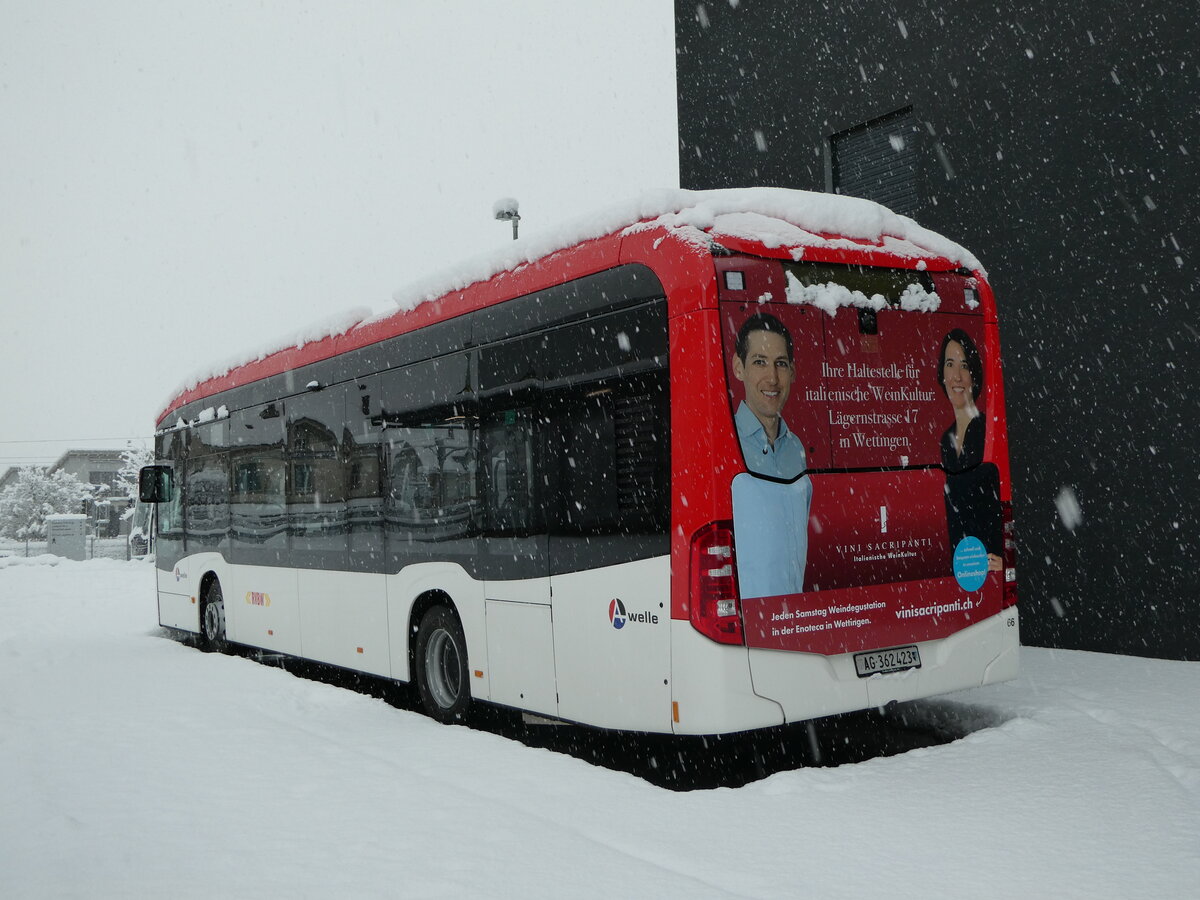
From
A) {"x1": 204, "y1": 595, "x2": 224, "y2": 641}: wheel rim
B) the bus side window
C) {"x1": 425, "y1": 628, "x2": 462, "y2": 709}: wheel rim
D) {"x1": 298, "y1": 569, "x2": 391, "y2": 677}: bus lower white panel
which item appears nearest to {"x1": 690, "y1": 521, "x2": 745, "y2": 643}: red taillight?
the bus side window

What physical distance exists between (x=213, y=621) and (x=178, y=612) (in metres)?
1.23

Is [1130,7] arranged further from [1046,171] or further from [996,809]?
[996,809]

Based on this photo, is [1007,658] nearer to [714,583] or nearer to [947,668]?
[947,668]

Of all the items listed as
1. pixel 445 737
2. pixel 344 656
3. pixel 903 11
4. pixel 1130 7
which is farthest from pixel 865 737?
pixel 903 11

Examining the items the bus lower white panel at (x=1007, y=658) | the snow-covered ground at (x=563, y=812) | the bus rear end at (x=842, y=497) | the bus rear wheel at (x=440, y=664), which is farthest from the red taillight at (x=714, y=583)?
the bus rear wheel at (x=440, y=664)

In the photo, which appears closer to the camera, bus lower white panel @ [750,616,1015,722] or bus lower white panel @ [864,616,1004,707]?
bus lower white panel @ [750,616,1015,722]

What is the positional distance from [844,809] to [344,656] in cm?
527

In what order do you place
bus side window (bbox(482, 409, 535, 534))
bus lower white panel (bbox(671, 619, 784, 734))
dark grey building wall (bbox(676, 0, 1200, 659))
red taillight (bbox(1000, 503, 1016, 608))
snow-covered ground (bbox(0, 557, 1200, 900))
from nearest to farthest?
snow-covered ground (bbox(0, 557, 1200, 900)), bus lower white panel (bbox(671, 619, 784, 734)), red taillight (bbox(1000, 503, 1016, 608)), bus side window (bbox(482, 409, 535, 534)), dark grey building wall (bbox(676, 0, 1200, 659))

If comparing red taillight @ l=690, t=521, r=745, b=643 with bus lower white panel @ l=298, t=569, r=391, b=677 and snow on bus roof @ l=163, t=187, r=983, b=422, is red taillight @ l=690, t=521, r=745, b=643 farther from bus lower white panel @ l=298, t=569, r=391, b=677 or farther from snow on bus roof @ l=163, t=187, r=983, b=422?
bus lower white panel @ l=298, t=569, r=391, b=677

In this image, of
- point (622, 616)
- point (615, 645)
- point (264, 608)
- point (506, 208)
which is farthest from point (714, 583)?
point (506, 208)

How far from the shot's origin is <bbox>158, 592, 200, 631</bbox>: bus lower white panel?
1272 centimetres

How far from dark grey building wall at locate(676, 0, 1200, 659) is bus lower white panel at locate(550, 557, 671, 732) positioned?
222 inches

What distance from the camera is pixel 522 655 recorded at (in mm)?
6770

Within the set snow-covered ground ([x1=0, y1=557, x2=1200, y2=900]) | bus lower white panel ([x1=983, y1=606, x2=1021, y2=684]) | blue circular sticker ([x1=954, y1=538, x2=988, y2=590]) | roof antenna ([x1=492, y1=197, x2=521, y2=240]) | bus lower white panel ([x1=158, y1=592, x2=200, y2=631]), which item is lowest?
snow-covered ground ([x1=0, y1=557, x2=1200, y2=900])
